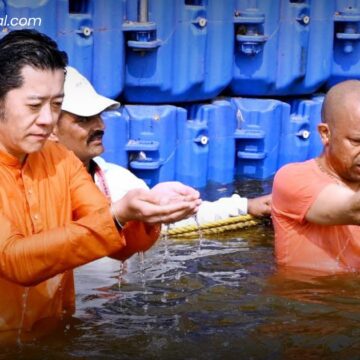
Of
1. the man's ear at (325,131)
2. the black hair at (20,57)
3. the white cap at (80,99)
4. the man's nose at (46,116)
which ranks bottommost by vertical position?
the man's ear at (325,131)

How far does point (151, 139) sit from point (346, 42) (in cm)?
180

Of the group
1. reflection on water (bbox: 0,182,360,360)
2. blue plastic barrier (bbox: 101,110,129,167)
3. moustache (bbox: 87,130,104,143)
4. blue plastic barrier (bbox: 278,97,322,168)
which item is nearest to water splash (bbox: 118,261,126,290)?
reflection on water (bbox: 0,182,360,360)

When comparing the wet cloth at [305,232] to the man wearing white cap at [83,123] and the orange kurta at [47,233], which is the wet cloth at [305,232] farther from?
the orange kurta at [47,233]

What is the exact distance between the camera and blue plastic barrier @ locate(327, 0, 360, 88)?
308 inches

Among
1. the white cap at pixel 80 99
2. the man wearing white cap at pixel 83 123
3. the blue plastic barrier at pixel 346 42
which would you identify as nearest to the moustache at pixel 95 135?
the man wearing white cap at pixel 83 123

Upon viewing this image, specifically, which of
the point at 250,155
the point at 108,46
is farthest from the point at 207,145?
the point at 108,46

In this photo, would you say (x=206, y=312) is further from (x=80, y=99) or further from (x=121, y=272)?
(x=80, y=99)

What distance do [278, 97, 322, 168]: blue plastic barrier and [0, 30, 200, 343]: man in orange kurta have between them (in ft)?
13.4

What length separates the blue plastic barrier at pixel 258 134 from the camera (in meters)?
7.71

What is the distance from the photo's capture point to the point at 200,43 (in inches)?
285

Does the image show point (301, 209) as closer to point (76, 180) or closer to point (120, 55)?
point (76, 180)

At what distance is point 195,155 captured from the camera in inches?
293

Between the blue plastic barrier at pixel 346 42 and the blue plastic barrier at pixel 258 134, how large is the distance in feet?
1.74
